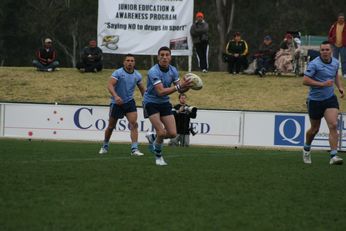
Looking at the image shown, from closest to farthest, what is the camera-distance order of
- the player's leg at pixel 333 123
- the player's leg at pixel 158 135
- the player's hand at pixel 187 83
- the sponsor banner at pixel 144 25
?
the player's hand at pixel 187 83 < the player's leg at pixel 158 135 < the player's leg at pixel 333 123 < the sponsor banner at pixel 144 25

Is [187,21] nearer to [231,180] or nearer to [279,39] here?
[231,180]

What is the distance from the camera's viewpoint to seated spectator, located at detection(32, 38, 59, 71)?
29906 mm

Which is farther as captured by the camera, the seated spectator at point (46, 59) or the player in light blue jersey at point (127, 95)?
the seated spectator at point (46, 59)

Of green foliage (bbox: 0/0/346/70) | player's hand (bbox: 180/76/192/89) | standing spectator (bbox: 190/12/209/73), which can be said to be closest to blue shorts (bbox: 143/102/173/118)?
player's hand (bbox: 180/76/192/89)

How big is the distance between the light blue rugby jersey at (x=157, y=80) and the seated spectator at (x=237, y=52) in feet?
53.9

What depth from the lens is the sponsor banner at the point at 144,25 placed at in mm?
28547

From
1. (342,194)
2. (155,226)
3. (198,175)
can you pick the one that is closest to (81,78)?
(198,175)

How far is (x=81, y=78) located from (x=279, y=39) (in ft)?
77.6

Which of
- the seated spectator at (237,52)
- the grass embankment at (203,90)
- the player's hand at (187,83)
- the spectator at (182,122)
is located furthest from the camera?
the seated spectator at (237,52)

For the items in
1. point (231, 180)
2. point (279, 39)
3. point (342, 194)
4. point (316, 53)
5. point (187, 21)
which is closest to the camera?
point (342, 194)

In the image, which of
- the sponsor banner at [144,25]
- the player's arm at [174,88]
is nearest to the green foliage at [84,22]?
the sponsor banner at [144,25]

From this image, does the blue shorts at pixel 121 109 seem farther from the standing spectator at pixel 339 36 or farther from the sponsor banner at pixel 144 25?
the standing spectator at pixel 339 36

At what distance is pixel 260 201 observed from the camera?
29.6 feet

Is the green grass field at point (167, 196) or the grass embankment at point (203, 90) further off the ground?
the green grass field at point (167, 196)
